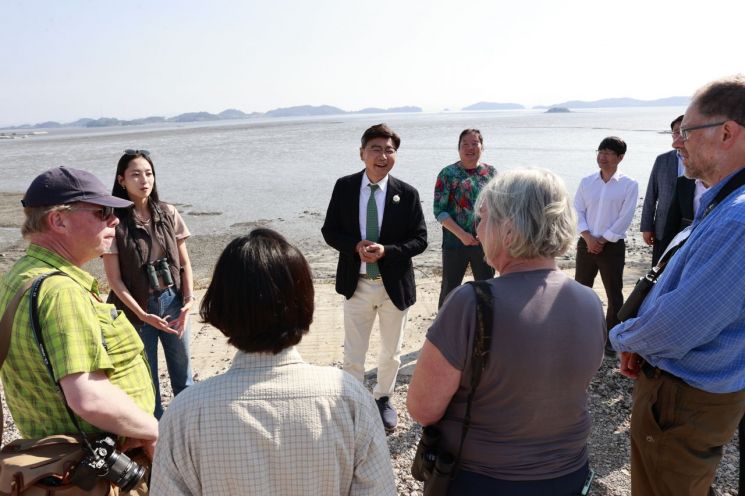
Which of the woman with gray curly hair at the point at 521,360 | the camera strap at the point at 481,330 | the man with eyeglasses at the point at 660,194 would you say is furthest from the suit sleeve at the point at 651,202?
the camera strap at the point at 481,330

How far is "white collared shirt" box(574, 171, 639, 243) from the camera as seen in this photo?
212 inches

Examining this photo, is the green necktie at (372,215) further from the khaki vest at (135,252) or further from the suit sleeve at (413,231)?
the khaki vest at (135,252)

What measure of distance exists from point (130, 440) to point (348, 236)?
241 centimetres

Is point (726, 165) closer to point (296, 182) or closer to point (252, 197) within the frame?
point (252, 197)

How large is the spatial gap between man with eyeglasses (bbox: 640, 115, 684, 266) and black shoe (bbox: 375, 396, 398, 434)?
2.78 m

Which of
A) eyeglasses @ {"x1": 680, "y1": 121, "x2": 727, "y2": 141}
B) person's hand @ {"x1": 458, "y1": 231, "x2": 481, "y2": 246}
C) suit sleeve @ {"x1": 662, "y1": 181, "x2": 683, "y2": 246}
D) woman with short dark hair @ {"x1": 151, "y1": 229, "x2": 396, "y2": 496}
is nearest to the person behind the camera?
woman with short dark hair @ {"x1": 151, "y1": 229, "x2": 396, "y2": 496}

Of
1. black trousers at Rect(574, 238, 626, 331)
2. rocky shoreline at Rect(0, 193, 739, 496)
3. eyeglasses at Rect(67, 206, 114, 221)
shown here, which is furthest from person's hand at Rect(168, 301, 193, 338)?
black trousers at Rect(574, 238, 626, 331)

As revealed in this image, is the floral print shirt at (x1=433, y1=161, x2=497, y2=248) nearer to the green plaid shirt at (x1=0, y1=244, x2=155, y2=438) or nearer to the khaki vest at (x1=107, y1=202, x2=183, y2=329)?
the khaki vest at (x1=107, y1=202, x2=183, y2=329)

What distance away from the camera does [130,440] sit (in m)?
2.26

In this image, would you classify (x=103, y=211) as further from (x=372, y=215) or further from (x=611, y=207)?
(x=611, y=207)

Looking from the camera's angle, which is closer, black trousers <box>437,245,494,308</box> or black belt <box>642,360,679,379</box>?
black belt <box>642,360,679,379</box>

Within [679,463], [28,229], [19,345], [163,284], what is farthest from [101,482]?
[679,463]

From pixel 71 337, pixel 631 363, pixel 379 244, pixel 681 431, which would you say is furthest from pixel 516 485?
pixel 379 244

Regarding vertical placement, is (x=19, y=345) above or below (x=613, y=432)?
above
